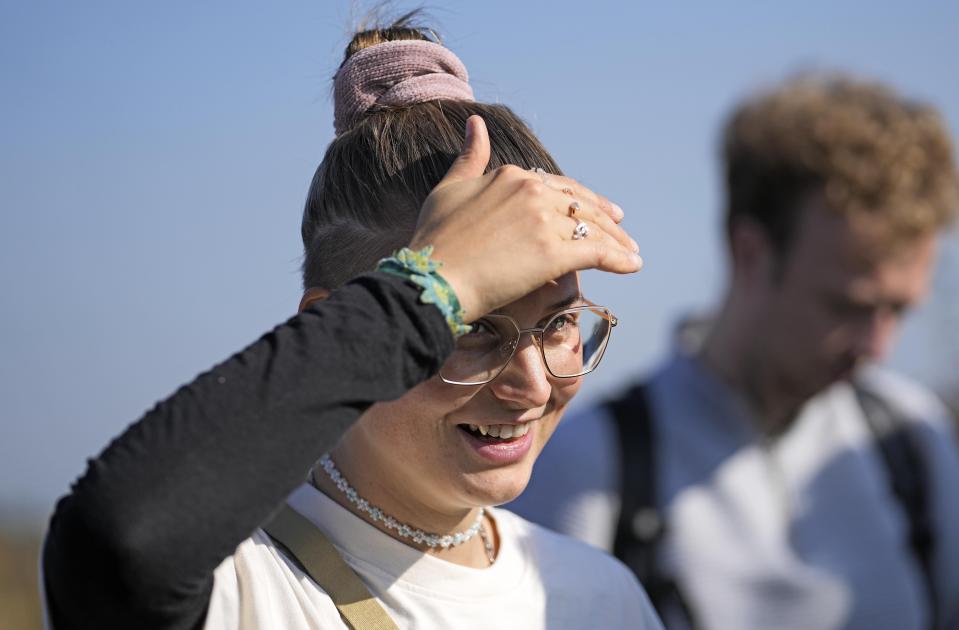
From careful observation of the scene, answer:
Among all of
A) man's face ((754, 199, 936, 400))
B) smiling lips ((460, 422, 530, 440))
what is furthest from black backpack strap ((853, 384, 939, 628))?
smiling lips ((460, 422, 530, 440))

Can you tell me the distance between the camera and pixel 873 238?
3.52 m

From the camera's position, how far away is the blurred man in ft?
10.6

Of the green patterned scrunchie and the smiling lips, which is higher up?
the green patterned scrunchie

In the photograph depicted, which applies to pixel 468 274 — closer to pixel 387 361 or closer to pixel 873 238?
pixel 387 361

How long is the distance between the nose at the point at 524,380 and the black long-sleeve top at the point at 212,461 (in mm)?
439

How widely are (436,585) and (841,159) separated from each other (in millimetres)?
2092

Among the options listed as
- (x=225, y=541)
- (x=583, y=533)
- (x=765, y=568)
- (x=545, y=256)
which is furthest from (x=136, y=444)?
(x=765, y=568)

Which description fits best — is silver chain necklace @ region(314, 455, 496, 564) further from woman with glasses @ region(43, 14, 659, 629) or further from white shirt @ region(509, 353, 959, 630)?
white shirt @ region(509, 353, 959, 630)

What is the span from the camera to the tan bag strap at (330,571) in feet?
6.48

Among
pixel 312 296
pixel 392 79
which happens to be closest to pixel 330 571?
pixel 312 296

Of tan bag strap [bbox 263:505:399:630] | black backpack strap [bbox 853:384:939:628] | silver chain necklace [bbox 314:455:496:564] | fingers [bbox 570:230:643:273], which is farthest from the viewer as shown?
black backpack strap [bbox 853:384:939:628]

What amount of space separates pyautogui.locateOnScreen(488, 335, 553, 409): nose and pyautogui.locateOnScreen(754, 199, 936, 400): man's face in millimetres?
1676

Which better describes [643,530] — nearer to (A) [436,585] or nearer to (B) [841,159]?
(A) [436,585]

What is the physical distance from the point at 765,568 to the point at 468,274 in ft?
6.52
